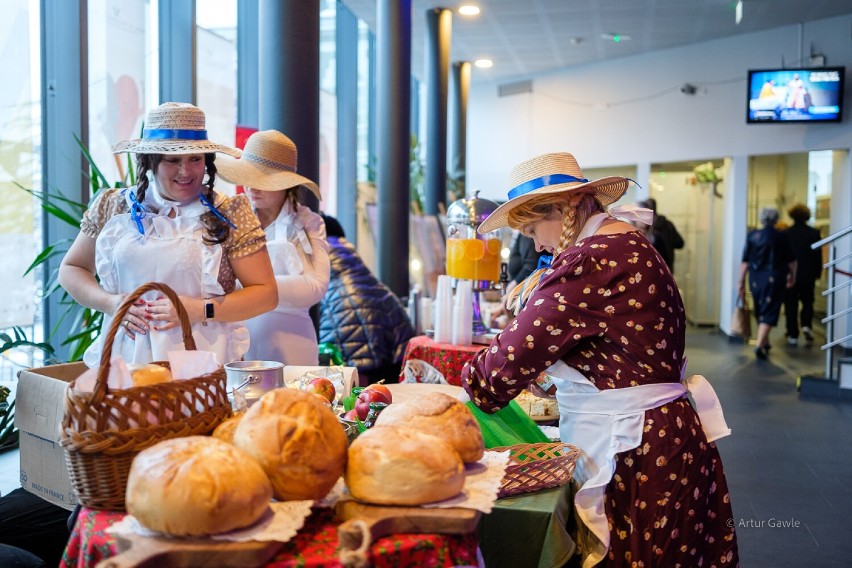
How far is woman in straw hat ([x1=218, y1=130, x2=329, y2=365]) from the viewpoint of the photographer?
321 cm

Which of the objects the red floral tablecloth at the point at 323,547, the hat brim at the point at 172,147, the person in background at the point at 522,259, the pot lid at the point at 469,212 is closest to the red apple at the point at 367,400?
the red floral tablecloth at the point at 323,547

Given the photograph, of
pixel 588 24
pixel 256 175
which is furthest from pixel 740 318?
pixel 256 175

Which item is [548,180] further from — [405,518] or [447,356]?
[447,356]

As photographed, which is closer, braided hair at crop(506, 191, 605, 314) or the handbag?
braided hair at crop(506, 191, 605, 314)

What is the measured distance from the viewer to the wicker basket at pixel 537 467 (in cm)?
181

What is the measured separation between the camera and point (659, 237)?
937 centimetres

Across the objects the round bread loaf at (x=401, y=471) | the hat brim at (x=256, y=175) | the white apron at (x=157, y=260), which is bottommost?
the round bread loaf at (x=401, y=471)

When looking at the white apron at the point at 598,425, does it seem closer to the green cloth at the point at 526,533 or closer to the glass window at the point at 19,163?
the green cloth at the point at 526,533

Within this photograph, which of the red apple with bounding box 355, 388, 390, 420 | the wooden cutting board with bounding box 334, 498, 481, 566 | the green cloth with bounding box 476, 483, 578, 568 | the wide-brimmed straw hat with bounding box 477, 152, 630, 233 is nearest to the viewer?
the wooden cutting board with bounding box 334, 498, 481, 566

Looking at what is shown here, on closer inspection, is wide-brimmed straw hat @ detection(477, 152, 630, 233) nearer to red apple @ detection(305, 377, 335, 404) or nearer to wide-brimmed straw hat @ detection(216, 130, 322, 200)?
red apple @ detection(305, 377, 335, 404)

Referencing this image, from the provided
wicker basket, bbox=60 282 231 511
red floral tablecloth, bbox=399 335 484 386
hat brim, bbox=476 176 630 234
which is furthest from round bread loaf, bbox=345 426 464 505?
red floral tablecloth, bbox=399 335 484 386

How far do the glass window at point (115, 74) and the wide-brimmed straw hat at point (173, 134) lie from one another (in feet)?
7.77

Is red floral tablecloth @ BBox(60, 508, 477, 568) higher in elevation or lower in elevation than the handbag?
higher

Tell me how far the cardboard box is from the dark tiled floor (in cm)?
290
